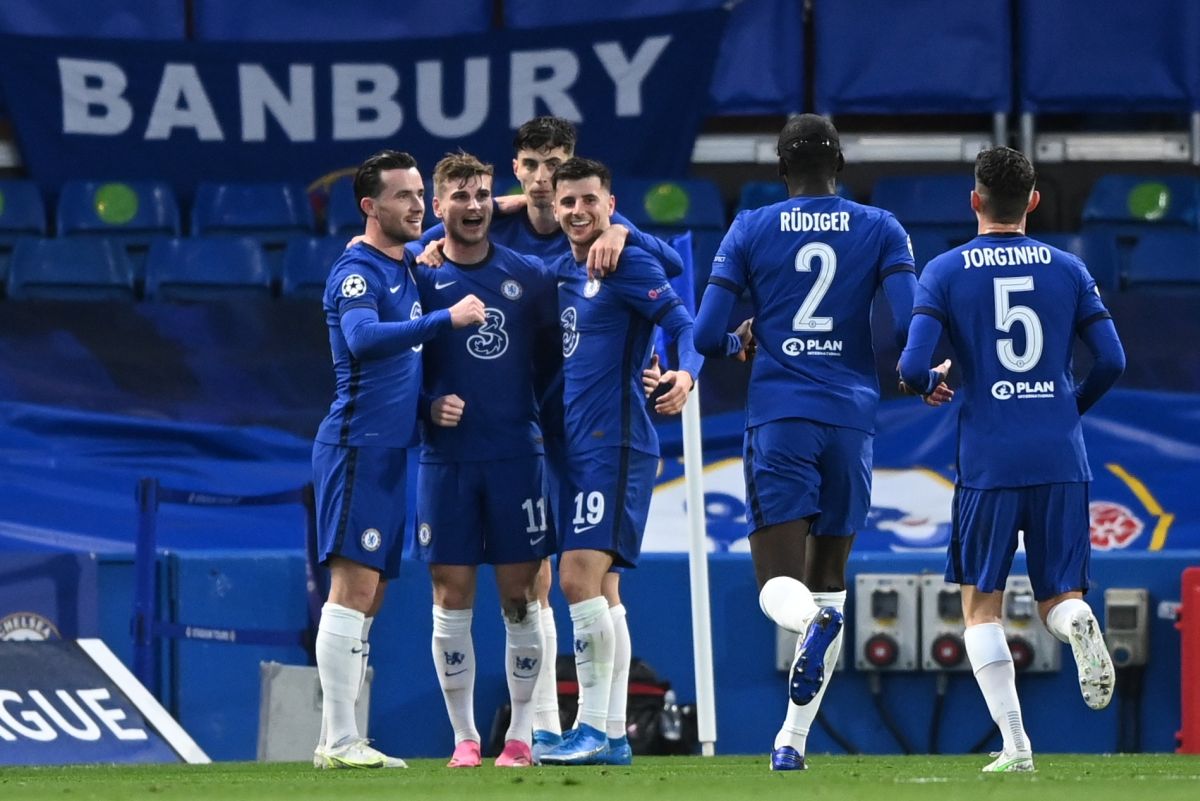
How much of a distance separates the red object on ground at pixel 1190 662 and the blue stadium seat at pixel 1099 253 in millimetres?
4122

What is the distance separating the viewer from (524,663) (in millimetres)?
6988

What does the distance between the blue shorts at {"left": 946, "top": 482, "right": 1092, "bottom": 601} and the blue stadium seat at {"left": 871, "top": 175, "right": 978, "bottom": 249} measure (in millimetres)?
7526

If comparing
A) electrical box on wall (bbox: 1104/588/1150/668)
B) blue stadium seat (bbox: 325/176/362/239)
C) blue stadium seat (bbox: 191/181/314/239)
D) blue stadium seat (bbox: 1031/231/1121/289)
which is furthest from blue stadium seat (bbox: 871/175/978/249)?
electrical box on wall (bbox: 1104/588/1150/668)

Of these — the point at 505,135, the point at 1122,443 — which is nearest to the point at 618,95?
the point at 505,135

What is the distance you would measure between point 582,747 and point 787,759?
83cm

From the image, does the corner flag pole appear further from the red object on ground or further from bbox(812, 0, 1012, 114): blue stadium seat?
bbox(812, 0, 1012, 114): blue stadium seat

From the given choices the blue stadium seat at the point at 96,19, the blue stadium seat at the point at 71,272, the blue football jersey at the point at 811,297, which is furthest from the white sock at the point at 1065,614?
the blue stadium seat at the point at 96,19

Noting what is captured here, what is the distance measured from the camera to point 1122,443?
10641mm

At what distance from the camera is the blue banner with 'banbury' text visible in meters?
13.7

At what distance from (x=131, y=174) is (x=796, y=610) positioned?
358 inches

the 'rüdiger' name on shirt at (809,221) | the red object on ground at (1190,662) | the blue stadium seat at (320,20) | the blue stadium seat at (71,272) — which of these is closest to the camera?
the 'rüdiger' name on shirt at (809,221)

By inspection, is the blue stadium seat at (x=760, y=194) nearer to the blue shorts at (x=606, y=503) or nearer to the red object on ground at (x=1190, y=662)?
the red object on ground at (x=1190, y=662)

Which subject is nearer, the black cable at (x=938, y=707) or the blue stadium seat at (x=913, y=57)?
the black cable at (x=938, y=707)

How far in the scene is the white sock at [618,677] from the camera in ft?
22.8
